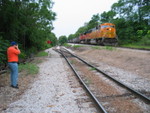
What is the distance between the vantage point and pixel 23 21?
1341cm

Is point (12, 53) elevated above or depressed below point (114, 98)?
above

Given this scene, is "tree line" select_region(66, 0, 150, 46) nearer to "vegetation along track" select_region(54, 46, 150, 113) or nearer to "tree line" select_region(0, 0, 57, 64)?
"tree line" select_region(0, 0, 57, 64)

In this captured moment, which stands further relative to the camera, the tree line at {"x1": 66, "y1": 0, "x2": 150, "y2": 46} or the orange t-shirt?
the tree line at {"x1": 66, "y1": 0, "x2": 150, "y2": 46}

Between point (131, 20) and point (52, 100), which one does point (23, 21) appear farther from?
point (131, 20)

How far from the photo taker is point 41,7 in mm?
16750

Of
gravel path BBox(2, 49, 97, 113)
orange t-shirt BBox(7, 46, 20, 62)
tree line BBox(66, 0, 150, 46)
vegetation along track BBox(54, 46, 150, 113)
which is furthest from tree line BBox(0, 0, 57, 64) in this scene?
tree line BBox(66, 0, 150, 46)

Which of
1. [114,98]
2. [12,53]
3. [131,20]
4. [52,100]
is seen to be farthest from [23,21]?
[131,20]

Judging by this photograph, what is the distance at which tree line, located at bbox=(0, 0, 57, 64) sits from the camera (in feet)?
34.4

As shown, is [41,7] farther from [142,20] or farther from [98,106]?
[142,20]

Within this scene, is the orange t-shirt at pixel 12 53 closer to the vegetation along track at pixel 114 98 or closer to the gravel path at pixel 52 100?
the gravel path at pixel 52 100

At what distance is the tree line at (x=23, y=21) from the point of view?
10.5 m

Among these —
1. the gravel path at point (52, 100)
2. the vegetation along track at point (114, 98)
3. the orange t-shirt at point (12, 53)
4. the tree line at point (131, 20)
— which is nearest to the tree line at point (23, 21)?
the orange t-shirt at point (12, 53)

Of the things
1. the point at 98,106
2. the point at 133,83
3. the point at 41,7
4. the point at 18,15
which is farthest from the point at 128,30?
the point at 98,106

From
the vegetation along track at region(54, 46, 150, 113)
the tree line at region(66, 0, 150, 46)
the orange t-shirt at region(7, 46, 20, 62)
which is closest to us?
the vegetation along track at region(54, 46, 150, 113)
